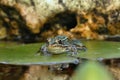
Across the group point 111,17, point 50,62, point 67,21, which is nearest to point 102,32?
point 111,17

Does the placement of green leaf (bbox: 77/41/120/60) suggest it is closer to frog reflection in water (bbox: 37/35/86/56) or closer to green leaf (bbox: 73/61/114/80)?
frog reflection in water (bbox: 37/35/86/56)

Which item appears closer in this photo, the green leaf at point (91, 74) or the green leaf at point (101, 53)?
the green leaf at point (91, 74)

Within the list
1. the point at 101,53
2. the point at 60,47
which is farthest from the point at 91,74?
the point at 60,47

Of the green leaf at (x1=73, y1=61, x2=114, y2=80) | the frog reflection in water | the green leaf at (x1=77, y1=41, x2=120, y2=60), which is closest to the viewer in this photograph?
the green leaf at (x1=73, y1=61, x2=114, y2=80)

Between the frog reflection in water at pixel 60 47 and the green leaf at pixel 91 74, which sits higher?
the green leaf at pixel 91 74

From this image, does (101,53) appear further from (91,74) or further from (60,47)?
(91,74)

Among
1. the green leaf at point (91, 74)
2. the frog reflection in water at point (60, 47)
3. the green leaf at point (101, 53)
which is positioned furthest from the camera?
the frog reflection in water at point (60, 47)

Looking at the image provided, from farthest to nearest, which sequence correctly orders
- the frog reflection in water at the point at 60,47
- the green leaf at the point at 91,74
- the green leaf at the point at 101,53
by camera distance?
the frog reflection in water at the point at 60,47
the green leaf at the point at 101,53
the green leaf at the point at 91,74

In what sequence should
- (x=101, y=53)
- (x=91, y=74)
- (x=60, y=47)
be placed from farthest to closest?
(x=60, y=47), (x=101, y=53), (x=91, y=74)

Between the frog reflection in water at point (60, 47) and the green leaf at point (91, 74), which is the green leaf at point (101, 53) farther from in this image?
the green leaf at point (91, 74)

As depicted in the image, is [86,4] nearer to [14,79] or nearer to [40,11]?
[40,11]

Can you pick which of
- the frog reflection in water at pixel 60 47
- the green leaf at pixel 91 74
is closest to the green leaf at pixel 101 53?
the frog reflection in water at pixel 60 47

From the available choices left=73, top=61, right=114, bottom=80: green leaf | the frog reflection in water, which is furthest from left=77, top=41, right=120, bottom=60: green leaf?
left=73, top=61, right=114, bottom=80: green leaf

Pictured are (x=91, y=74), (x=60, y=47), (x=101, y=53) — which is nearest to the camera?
(x=91, y=74)
